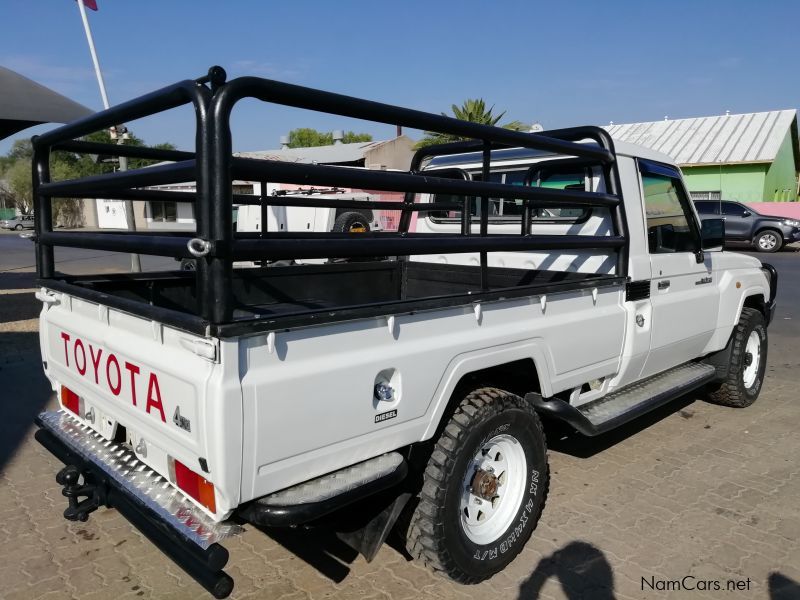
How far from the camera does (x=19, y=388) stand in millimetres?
5727

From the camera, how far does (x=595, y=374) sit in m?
3.42

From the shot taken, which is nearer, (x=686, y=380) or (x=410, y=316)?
(x=410, y=316)

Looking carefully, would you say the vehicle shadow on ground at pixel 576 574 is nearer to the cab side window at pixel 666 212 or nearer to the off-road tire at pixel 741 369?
the cab side window at pixel 666 212

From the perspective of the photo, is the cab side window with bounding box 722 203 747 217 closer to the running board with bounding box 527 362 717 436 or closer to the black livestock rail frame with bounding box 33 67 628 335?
the running board with bounding box 527 362 717 436

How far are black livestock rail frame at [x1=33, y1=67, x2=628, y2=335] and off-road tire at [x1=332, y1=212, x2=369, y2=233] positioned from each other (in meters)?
10.2

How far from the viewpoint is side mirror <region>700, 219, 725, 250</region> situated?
440cm

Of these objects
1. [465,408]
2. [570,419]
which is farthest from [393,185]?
[570,419]

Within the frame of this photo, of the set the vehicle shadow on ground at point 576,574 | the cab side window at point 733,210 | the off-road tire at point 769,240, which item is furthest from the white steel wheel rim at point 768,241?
the vehicle shadow on ground at point 576,574

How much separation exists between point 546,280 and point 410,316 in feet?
5.81

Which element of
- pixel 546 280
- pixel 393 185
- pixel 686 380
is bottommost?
pixel 686 380

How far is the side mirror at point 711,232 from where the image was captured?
4402 mm

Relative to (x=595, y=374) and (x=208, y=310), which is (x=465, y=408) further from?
(x=208, y=310)

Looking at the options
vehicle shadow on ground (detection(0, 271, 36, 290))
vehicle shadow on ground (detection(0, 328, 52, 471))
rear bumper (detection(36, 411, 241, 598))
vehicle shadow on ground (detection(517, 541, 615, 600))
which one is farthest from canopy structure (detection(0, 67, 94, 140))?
vehicle shadow on ground (detection(517, 541, 615, 600))

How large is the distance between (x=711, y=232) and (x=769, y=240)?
18.3m
